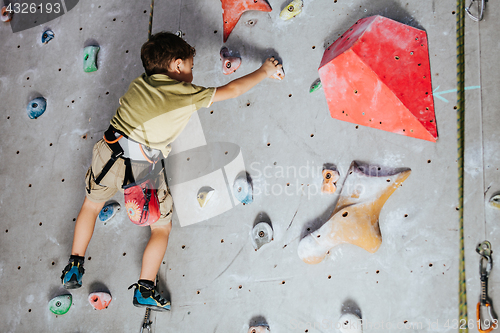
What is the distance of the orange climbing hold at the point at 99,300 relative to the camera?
1.77m

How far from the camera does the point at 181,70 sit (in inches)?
54.4

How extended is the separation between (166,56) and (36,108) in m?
1.17

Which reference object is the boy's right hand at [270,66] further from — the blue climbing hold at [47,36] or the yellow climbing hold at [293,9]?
the blue climbing hold at [47,36]

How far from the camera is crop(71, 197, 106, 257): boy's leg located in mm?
1634

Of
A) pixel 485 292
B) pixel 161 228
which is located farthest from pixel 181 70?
pixel 485 292

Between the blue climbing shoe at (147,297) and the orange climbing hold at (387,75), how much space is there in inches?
51.7

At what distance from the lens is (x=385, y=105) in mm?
1461

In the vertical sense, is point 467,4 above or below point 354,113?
above

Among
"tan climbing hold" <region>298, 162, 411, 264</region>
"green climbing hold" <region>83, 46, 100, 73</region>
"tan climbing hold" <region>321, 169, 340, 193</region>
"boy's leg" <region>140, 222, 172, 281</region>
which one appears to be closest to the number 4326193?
"green climbing hold" <region>83, 46, 100, 73</region>

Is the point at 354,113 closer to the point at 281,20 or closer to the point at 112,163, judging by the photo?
the point at 281,20

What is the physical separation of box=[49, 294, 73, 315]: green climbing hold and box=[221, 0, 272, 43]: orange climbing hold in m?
1.70

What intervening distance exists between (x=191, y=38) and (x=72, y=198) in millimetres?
1157

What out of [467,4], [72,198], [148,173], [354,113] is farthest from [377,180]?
[72,198]

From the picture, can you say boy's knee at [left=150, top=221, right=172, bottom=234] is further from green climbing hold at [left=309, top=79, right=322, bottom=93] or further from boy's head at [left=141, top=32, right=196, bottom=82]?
green climbing hold at [left=309, top=79, right=322, bottom=93]
